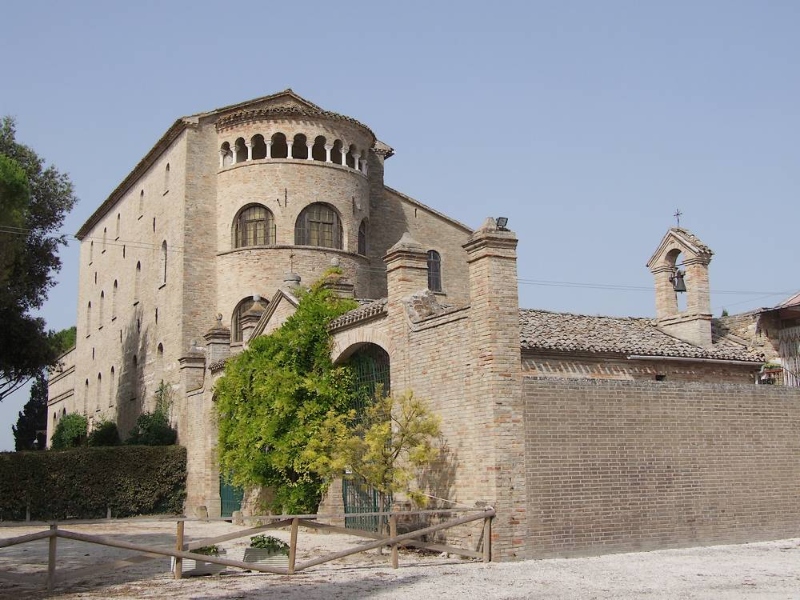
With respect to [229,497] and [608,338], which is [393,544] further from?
[229,497]

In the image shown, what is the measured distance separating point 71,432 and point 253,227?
1638 centimetres

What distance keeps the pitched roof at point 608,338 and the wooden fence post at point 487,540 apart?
164 inches

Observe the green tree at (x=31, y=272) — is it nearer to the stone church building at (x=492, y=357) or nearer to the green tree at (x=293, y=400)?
the stone church building at (x=492, y=357)

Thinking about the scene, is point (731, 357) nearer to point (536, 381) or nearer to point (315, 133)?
point (536, 381)

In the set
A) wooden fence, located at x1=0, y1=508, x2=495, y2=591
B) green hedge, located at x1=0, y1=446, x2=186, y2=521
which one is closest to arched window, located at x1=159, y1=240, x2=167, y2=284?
green hedge, located at x1=0, y1=446, x2=186, y2=521

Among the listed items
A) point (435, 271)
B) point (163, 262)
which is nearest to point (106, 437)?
point (163, 262)

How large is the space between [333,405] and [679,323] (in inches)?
332

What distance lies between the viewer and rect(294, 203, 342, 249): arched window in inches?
1345

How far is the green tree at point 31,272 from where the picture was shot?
3198 centimetres

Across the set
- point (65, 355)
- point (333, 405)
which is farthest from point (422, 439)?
point (65, 355)

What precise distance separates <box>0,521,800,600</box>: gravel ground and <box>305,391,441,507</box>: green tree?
1.25m

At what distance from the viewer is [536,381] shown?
13.9 m

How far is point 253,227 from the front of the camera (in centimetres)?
3453

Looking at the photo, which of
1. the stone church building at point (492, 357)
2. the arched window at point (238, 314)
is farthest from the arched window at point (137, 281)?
the arched window at point (238, 314)
